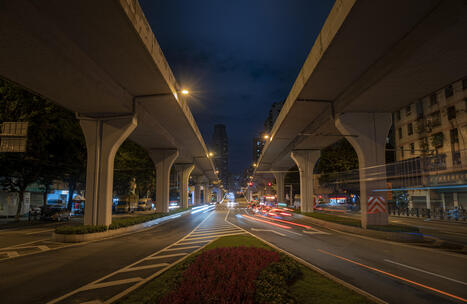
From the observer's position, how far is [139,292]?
7035 mm

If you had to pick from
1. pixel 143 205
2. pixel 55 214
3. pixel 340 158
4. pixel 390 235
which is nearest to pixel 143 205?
pixel 143 205

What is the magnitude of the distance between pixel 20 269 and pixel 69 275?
2.60m

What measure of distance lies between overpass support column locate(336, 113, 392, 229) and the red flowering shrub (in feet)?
44.4

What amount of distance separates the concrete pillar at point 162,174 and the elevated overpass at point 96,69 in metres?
9.46

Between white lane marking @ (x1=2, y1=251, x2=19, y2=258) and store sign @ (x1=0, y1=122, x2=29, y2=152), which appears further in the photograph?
store sign @ (x1=0, y1=122, x2=29, y2=152)

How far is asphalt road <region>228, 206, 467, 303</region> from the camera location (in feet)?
24.8

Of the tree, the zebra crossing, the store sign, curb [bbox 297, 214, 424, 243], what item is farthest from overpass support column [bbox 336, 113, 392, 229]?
the tree

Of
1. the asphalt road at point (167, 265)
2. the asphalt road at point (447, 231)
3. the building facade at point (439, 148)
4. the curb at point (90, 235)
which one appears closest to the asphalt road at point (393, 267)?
the asphalt road at point (167, 265)

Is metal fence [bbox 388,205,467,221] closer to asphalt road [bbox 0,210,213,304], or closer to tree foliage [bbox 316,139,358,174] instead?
tree foliage [bbox 316,139,358,174]

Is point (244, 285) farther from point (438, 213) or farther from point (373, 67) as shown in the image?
point (438, 213)

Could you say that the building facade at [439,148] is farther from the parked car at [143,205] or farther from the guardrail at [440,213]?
the parked car at [143,205]

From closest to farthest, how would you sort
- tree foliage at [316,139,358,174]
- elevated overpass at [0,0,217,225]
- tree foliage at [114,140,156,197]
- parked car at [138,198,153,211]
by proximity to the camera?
1. elevated overpass at [0,0,217,225]
2. tree foliage at [114,140,156,197]
3. tree foliage at [316,139,358,174]
4. parked car at [138,198,153,211]

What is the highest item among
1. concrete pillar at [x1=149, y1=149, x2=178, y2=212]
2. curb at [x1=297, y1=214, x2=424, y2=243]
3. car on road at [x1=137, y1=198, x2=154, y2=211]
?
concrete pillar at [x1=149, y1=149, x2=178, y2=212]

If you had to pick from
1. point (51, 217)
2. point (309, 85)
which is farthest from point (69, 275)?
point (51, 217)
